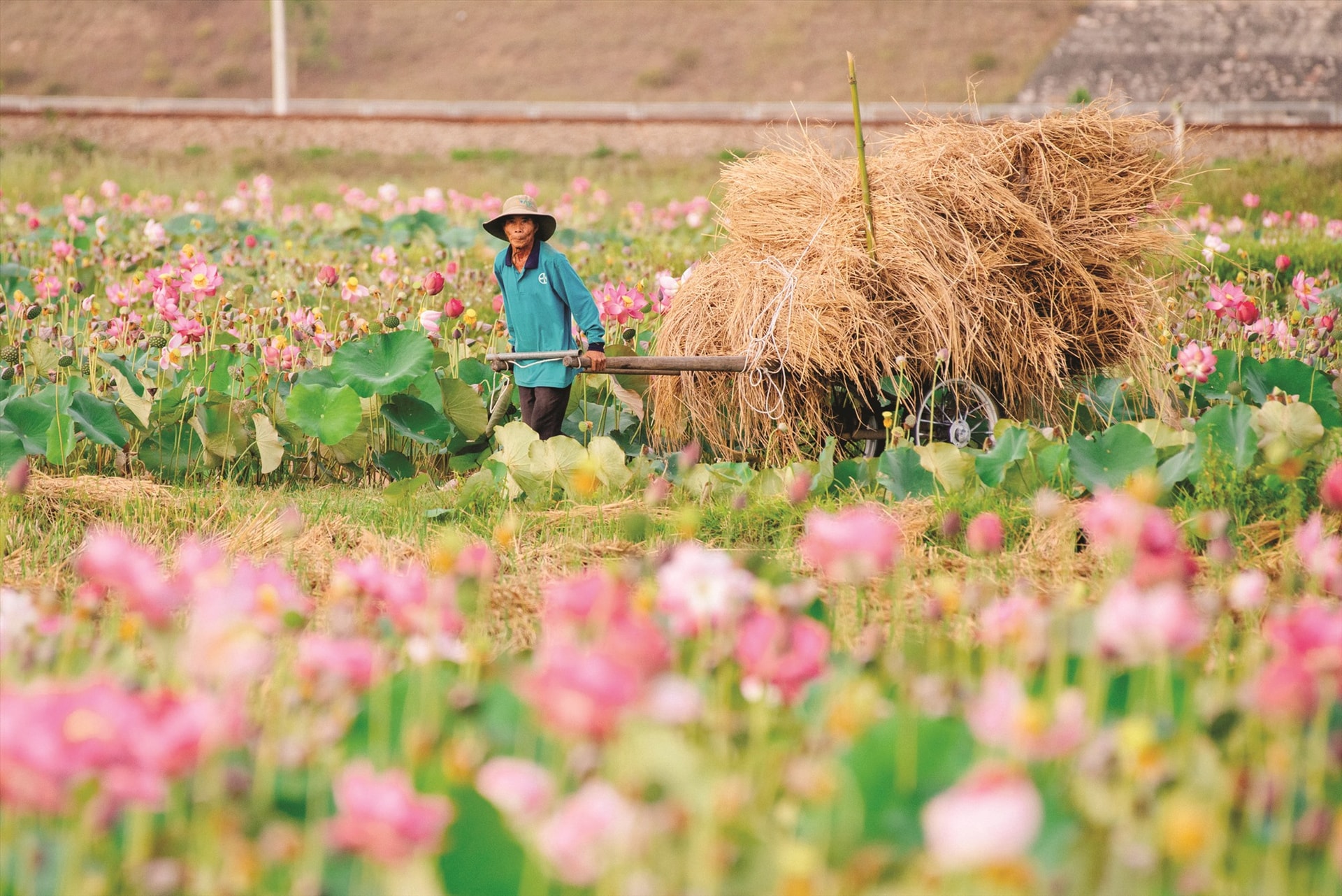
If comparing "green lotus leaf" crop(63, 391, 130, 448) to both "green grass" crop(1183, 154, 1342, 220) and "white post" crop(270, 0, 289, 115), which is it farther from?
"white post" crop(270, 0, 289, 115)

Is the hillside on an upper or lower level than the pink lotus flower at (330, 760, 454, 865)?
upper

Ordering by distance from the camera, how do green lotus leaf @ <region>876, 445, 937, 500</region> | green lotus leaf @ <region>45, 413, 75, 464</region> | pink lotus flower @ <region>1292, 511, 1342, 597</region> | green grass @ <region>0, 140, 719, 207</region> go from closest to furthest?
pink lotus flower @ <region>1292, 511, 1342, 597</region>
green lotus leaf @ <region>876, 445, 937, 500</region>
green lotus leaf @ <region>45, 413, 75, 464</region>
green grass @ <region>0, 140, 719, 207</region>

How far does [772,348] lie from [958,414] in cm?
68

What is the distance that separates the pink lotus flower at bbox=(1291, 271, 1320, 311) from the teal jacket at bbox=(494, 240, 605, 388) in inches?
107

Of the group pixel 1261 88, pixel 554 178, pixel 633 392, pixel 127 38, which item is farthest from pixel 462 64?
pixel 633 392

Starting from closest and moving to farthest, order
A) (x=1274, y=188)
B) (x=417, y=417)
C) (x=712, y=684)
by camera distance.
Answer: (x=712, y=684), (x=417, y=417), (x=1274, y=188)

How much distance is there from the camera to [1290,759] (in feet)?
5.38

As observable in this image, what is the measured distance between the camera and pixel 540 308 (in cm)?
454

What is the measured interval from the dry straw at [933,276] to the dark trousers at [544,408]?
0.32m

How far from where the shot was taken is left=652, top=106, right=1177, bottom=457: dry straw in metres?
4.08

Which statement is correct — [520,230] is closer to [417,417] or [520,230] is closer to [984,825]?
[417,417]

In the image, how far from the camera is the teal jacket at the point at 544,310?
4457 millimetres

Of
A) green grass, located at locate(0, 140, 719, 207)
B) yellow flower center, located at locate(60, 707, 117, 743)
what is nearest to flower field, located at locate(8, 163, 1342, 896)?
yellow flower center, located at locate(60, 707, 117, 743)

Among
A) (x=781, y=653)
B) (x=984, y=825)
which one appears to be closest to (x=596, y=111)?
(x=781, y=653)
